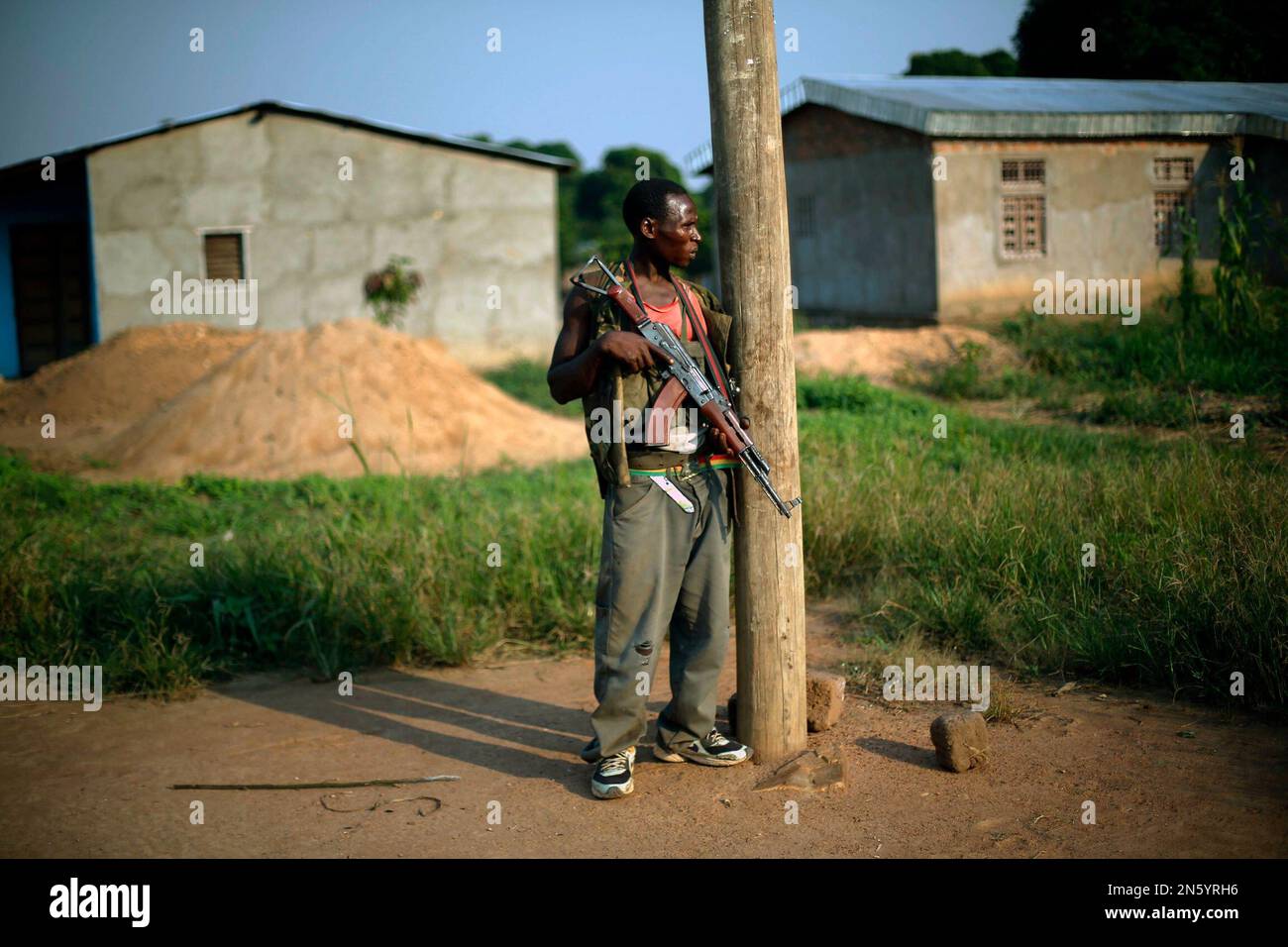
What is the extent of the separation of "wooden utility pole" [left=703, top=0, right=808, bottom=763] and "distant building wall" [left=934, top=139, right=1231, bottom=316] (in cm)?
1189

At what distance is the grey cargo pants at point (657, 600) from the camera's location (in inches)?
137

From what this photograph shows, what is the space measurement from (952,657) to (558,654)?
181cm

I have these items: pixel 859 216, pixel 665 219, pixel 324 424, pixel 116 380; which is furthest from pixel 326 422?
pixel 859 216

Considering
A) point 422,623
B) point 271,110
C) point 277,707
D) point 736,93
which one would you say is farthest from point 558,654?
point 271,110

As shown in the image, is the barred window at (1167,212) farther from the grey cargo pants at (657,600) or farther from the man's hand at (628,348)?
the man's hand at (628,348)

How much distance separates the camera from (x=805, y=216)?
18156 millimetres

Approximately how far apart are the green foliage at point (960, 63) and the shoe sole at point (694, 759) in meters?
28.1

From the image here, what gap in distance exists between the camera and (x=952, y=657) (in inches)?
180

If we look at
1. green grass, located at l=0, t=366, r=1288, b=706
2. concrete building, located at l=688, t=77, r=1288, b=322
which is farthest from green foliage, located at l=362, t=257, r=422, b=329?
green grass, located at l=0, t=366, r=1288, b=706

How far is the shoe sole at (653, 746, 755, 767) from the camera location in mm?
3729

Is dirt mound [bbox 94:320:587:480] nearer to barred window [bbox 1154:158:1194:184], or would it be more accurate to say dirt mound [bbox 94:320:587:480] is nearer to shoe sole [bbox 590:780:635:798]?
shoe sole [bbox 590:780:635:798]

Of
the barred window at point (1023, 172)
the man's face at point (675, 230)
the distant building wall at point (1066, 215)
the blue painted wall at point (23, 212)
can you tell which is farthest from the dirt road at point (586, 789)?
the blue painted wall at point (23, 212)
